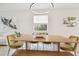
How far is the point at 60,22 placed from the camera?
4.25 meters

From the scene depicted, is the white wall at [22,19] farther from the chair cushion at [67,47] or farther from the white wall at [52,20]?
the chair cushion at [67,47]

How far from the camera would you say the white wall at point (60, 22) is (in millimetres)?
4125

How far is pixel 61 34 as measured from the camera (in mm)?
4082

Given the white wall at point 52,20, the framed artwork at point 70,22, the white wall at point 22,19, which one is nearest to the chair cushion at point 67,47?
the white wall at point 52,20

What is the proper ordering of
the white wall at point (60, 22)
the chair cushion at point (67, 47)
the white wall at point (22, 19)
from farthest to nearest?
the white wall at point (60, 22) → the white wall at point (22, 19) → the chair cushion at point (67, 47)

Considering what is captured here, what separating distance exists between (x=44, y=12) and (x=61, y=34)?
0.95 meters

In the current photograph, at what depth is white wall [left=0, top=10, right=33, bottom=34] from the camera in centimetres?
392

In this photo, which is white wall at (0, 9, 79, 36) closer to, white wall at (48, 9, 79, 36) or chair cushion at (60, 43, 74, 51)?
white wall at (48, 9, 79, 36)

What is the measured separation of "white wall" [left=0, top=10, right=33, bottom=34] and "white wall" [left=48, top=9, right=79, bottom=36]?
69 cm

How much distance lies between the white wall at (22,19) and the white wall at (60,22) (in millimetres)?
687

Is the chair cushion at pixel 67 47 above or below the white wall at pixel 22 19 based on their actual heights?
below

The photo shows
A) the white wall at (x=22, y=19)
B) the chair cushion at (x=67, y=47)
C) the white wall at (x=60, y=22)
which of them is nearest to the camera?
the chair cushion at (x=67, y=47)

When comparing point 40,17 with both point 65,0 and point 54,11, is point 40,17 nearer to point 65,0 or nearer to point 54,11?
point 54,11

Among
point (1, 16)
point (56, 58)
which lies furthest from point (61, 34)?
point (56, 58)
